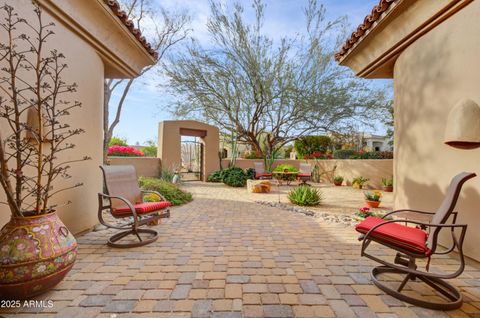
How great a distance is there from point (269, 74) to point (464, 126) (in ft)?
24.9

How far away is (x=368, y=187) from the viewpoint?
10078 millimetres

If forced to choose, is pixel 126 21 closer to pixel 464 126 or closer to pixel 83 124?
pixel 83 124

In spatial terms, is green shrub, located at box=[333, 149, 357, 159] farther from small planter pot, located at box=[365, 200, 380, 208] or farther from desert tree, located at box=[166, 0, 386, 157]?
small planter pot, located at box=[365, 200, 380, 208]

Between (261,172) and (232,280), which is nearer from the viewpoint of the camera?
(232,280)

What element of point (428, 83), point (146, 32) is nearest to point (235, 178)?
point (146, 32)

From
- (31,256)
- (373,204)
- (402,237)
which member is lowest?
(373,204)

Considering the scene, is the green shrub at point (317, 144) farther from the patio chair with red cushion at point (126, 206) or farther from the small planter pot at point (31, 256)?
the small planter pot at point (31, 256)

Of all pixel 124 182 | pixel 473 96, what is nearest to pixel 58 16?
pixel 124 182

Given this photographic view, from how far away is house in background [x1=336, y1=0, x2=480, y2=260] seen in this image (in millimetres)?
2795

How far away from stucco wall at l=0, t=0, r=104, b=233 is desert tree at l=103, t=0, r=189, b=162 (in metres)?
3.56

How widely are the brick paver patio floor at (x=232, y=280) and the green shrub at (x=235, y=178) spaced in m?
6.50

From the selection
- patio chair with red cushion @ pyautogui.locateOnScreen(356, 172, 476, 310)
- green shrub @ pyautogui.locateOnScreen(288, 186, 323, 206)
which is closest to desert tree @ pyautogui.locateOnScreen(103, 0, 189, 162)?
green shrub @ pyautogui.locateOnScreen(288, 186, 323, 206)

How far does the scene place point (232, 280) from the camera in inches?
92.6

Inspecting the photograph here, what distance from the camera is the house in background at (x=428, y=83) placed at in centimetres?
279
